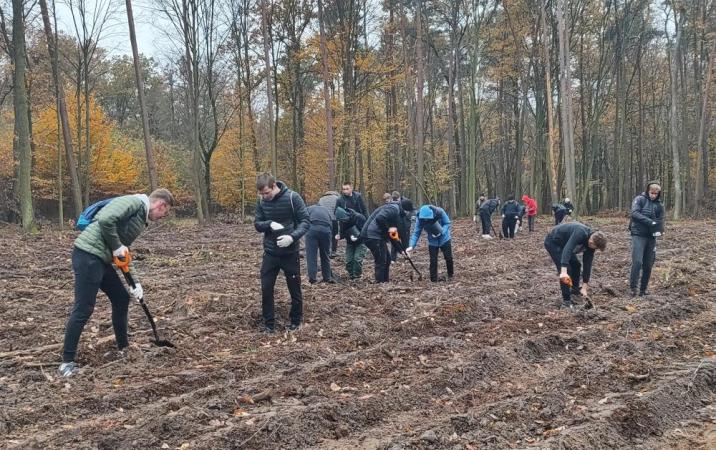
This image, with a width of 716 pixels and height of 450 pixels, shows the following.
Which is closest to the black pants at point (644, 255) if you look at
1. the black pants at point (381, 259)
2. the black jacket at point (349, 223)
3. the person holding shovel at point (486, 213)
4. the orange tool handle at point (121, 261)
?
the black pants at point (381, 259)

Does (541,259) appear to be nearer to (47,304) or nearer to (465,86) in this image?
(47,304)

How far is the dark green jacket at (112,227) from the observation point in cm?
480

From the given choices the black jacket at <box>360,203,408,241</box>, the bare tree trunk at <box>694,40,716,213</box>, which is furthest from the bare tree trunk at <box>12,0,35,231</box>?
the bare tree trunk at <box>694,40,716,213</box>

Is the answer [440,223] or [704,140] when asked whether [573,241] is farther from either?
[704,140]

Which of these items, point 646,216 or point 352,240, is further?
point 352,240

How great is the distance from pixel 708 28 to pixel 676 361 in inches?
1118

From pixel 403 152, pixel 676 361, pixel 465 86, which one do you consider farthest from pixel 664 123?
pixel 676 361

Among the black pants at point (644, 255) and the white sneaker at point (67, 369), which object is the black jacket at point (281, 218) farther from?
the black pants at point (644, 255)

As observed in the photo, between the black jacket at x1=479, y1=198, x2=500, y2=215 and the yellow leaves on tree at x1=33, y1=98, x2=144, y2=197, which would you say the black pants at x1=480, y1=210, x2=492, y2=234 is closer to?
the black jacket at x1=479, y1=198, x2=500, y2=215

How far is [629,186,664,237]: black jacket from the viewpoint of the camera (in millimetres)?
7941

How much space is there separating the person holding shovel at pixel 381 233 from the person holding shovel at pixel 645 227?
145 inches

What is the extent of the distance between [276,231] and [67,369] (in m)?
2.43

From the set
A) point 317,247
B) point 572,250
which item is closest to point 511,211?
point 317,247

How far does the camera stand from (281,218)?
249 inches
